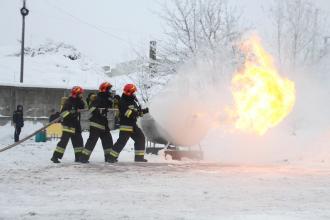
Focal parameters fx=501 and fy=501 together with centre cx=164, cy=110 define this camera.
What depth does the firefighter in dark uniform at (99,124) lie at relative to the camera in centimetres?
1236

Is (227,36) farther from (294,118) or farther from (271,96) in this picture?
(271,96)

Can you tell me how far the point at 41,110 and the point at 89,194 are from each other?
803 inches

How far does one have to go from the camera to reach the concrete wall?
86.2ft

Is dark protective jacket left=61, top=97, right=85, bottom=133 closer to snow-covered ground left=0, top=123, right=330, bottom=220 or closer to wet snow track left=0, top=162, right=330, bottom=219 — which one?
snow-covered ground left=0, top=123, right=330, bottom=220

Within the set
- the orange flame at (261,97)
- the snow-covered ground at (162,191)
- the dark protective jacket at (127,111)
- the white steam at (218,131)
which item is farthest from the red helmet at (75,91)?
the orange flame at (261,97)

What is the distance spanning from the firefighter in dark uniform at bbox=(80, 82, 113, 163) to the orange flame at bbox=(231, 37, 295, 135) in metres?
3.69

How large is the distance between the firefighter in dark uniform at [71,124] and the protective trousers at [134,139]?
944 millimetres

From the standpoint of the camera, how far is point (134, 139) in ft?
41.5

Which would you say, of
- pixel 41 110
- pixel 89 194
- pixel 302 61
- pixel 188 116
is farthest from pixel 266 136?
pixel 41 110

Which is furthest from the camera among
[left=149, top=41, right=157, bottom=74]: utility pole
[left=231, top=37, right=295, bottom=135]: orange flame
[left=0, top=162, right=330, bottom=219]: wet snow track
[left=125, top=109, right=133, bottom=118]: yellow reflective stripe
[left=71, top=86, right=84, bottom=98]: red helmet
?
[left=149, top=41, right=157, bottom=74]: utility pole

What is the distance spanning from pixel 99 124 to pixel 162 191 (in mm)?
4742

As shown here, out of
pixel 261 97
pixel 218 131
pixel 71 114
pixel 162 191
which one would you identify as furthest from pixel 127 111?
pixel 162 191

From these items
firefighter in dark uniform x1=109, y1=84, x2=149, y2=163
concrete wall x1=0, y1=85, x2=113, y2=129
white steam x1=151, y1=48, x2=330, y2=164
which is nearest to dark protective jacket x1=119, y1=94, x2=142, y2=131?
firefighter in dark uniform x1=109, y1=84, x2=149, y2=163

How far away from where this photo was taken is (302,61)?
88.3 ft
